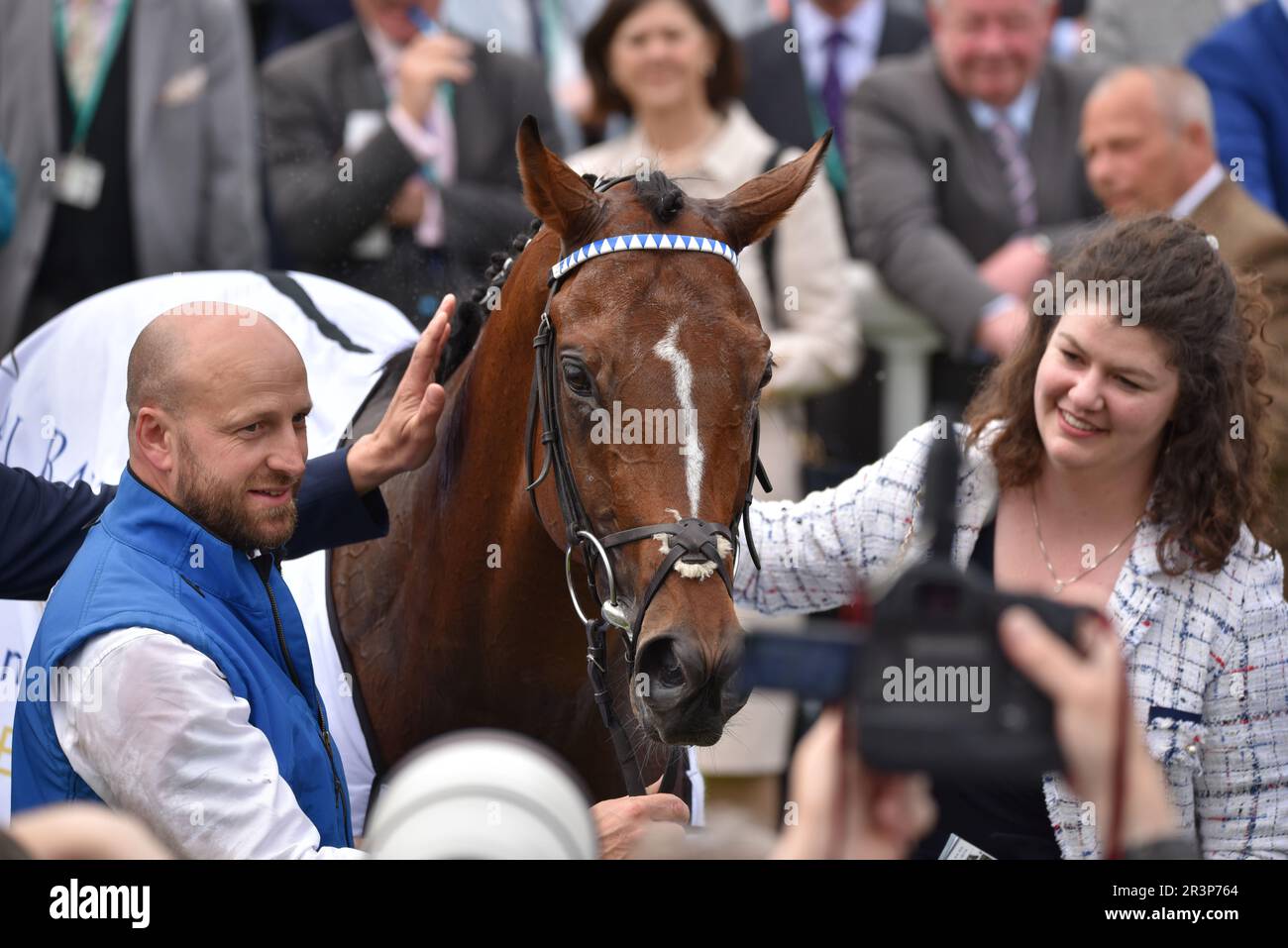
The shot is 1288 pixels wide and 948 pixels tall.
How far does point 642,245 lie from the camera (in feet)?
9.46

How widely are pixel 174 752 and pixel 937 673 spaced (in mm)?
1228

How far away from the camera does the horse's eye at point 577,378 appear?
9.28 feet

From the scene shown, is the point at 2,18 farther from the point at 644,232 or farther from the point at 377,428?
the point at 644,232

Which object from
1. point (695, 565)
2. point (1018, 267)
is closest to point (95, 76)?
point (1018, 267)

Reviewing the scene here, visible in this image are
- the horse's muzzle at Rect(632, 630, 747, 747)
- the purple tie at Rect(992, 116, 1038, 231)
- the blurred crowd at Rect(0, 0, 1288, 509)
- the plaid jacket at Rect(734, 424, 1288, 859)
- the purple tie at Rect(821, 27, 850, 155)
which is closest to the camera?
the horse's muzzle at Rect(632, 630, 747, 747)

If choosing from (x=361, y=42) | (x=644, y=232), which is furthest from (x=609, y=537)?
(x=361, y=42)

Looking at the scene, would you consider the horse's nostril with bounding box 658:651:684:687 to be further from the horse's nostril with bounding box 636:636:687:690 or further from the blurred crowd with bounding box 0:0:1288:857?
the blurred crowd with bounding box 0:0:1288:857

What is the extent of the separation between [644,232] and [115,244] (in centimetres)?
348

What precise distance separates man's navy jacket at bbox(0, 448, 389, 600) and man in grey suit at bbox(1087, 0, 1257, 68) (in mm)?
4370

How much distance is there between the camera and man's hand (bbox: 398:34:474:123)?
5.28 m

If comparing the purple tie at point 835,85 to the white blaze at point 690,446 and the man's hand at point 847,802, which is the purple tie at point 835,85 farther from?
the man's hand at point 847,802

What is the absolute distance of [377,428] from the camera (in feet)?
10.7

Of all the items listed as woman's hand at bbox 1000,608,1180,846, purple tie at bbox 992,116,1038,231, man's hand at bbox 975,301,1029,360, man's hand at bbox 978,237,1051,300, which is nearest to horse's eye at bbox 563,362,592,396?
woman's hand at bbox 1000,608,1180,846

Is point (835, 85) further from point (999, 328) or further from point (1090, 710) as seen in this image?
point (1090, 710)
